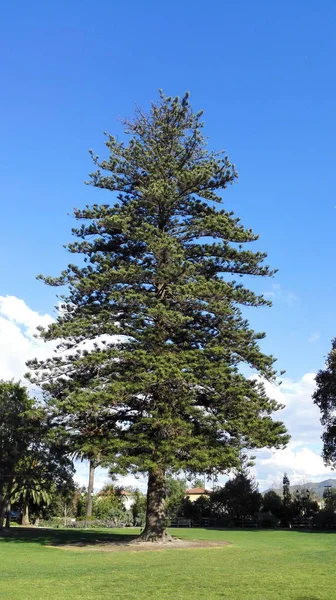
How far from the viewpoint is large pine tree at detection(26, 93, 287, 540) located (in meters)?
21.9

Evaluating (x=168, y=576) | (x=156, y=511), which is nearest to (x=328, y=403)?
(x=156, y=511)

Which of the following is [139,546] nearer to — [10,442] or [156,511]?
[156,511]

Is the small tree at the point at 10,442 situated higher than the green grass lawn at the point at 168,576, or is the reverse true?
the small tree at the point at 10,442

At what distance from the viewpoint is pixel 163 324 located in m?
24.2

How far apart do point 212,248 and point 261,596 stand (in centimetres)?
1887

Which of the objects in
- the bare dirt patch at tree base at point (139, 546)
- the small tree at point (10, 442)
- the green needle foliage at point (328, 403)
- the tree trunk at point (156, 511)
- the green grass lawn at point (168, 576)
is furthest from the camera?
the green needle foliage at point (328, 403)

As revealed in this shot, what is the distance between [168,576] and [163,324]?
13472 mm

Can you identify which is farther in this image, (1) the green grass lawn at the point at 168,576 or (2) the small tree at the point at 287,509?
(2) the small tree at the point at 287,509

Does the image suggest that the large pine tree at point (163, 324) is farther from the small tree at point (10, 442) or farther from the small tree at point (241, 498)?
the small tree at point (241, 498)

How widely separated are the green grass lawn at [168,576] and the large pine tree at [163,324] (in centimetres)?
480

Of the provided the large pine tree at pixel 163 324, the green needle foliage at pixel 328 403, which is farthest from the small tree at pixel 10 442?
the green needle foliage at pixel 328 403

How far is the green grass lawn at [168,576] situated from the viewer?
360 inches

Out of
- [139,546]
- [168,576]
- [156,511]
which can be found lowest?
[139,546]

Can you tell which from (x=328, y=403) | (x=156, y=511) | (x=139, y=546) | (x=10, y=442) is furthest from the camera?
(x=328, y=403)
